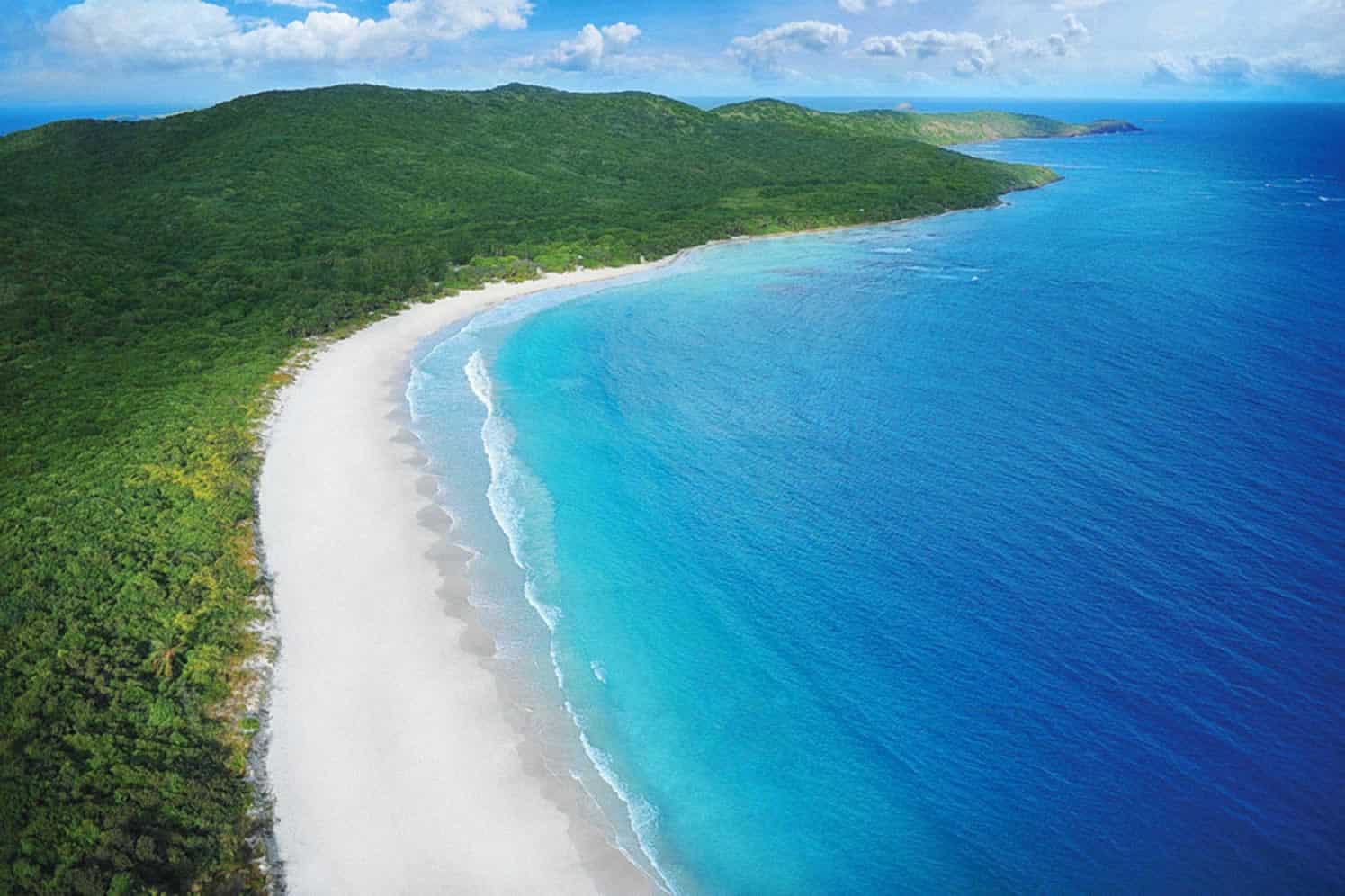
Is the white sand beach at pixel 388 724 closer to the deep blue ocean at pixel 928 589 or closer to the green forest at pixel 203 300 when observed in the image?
the green forest at pixel 203 300

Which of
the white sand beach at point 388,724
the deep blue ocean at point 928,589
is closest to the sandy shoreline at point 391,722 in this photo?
the white sand beach at point 388,724

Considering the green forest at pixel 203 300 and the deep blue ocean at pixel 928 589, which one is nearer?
the deep blue ocean at pixel 928 589

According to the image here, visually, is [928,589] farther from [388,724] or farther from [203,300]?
[203,300]

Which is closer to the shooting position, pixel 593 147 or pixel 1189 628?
pixel 1189 628

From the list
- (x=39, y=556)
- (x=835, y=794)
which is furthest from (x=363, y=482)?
(x=835, y=794)

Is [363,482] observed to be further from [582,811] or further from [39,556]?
[582,811]

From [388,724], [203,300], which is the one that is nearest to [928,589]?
[388,724]
